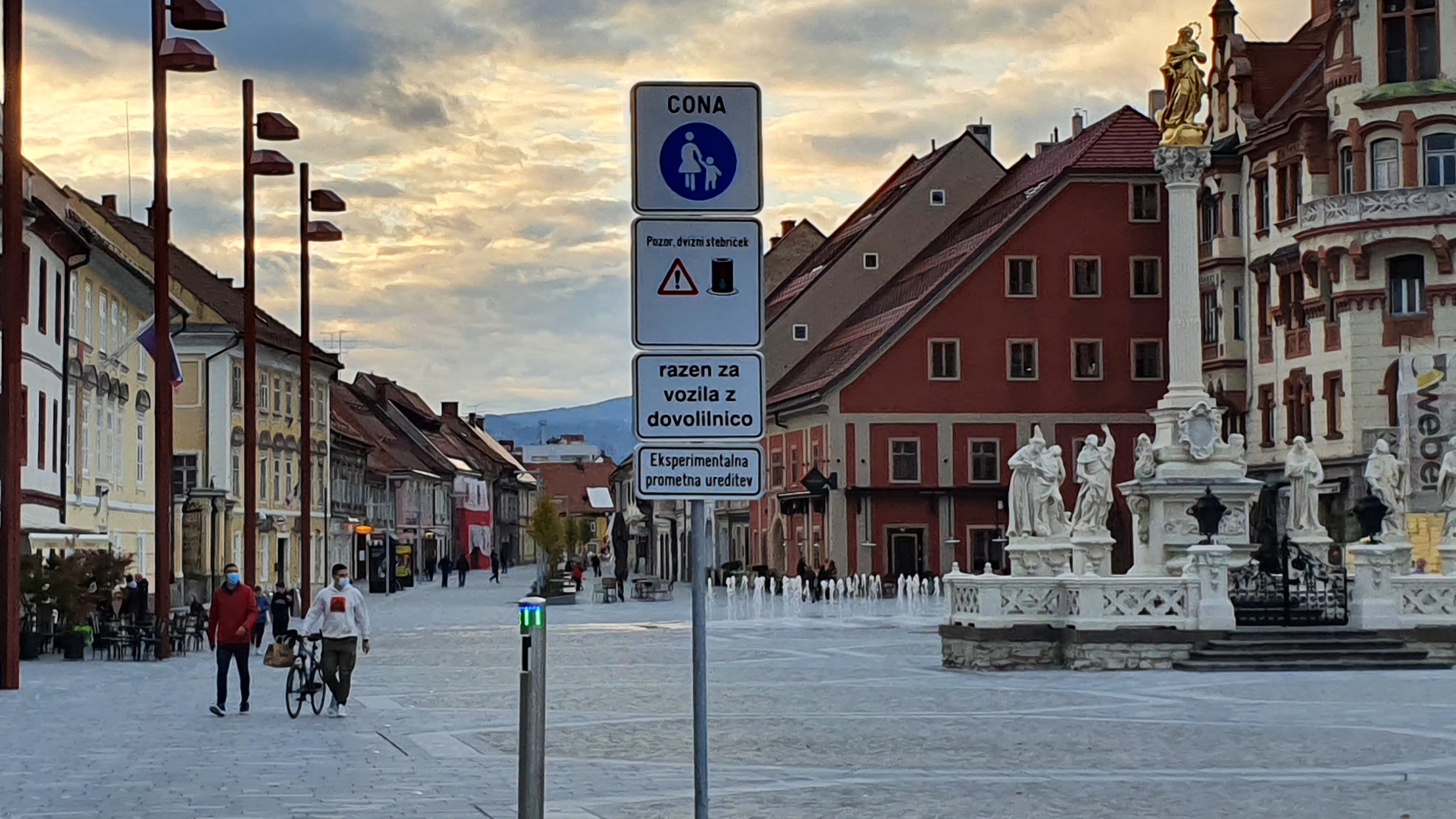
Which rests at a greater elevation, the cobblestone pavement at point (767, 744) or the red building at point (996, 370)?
the red building at point (996, 370)

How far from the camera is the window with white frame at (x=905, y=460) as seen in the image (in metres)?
72.3

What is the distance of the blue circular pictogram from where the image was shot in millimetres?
9141

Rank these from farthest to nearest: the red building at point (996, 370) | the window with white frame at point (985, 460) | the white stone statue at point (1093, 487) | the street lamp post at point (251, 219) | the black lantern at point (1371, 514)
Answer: the window with white frame at point (985, 460) < the red building at point (996, 370) < the street lamp post at point (251, 219) < the white stone statue at point (1093, 487) < the black lantern at point (1371, 514)

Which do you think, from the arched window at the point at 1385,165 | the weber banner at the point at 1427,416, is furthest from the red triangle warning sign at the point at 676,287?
the arched window at the point at 1385,165

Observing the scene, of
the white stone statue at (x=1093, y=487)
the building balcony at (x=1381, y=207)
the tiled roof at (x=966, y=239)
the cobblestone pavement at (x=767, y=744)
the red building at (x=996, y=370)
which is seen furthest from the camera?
the red building at (x=996, y=370)

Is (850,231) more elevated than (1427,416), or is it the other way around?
(850,231)

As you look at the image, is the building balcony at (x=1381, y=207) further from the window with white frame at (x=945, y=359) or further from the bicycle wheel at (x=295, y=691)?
the bicycle wheel at (x=295, y=691)

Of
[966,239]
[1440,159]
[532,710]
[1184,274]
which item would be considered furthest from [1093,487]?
[966,239]

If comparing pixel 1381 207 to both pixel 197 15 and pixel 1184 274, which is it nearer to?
pixel 1184 274

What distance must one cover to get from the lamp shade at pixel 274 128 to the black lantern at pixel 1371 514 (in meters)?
23.1

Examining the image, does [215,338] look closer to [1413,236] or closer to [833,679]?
[1413,236]

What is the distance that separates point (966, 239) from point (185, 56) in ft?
141

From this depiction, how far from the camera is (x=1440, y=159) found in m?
56.3

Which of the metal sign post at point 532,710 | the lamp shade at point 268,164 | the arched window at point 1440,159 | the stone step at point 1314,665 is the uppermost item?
the arched window at point 1440,159
